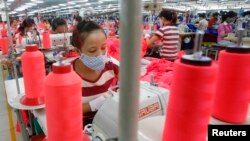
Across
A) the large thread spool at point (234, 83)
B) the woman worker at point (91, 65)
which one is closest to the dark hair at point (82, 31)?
the woman worker at point (91, 65)

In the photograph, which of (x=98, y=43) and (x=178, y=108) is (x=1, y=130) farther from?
(x=178, y=108)

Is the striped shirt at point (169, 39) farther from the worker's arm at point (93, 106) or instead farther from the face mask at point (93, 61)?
the worker's arm at point (93, 106)

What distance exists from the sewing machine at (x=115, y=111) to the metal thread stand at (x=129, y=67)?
0.34 metres

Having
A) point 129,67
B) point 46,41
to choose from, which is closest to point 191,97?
point 129,67

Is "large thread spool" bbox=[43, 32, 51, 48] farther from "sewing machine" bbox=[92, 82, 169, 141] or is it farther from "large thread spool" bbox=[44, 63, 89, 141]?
"large thread spool" bbox=[44, 63, 89, 141]

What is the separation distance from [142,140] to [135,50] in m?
0.36

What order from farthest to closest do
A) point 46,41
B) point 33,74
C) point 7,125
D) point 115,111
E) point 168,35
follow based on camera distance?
point 46,41 < point 168,35 < point 7,125 < point 33,74 < point 115,111

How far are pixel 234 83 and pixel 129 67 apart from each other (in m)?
0.40

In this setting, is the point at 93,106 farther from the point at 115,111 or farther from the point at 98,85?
the point at 115,111

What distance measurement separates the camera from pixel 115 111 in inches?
34.8

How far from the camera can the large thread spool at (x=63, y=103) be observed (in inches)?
28.5

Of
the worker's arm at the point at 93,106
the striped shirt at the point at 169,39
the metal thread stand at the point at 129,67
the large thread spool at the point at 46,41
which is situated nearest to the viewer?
the metal thread stand at the point at 129,67

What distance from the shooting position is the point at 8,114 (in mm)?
3389

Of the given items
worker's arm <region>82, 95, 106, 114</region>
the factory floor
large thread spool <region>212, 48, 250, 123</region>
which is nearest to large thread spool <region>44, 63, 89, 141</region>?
large thread spool <region>212, 48, 250, 123</region>
